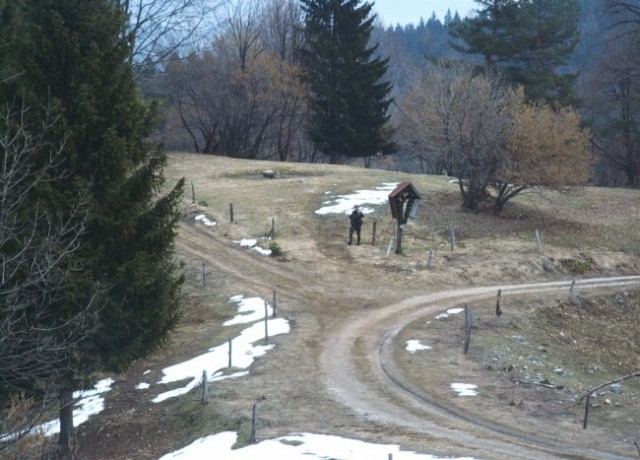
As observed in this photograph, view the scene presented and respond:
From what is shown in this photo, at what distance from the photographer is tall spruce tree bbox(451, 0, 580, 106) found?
59.8m

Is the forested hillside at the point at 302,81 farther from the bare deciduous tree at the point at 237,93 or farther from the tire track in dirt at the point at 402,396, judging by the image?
the tire track in dirt at the point at 402,396

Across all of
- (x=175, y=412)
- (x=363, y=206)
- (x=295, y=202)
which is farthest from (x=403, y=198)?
(x=175, y=412)

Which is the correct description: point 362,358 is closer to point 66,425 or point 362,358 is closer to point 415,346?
point 415,346

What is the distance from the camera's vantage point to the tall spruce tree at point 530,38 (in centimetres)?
5978

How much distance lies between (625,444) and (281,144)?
193 feet

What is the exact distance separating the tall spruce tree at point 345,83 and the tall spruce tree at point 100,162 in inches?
1741

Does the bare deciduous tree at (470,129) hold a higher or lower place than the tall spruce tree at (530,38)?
lower

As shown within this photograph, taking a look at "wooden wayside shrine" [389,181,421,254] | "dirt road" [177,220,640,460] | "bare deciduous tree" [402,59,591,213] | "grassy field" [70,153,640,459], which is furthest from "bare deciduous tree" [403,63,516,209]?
"dirt road" [177,220,640,460]

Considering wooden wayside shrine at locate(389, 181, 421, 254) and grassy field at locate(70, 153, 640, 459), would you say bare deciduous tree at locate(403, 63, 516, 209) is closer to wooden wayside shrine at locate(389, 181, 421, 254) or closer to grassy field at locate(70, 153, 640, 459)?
grassy field at locate(70, 153, 640, 459)

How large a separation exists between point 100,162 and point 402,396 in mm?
9874

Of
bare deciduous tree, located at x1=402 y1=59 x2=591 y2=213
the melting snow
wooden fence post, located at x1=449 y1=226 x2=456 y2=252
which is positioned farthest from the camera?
bare deciduous tree, located at x1=402 y1=59 x2=591 y2=213

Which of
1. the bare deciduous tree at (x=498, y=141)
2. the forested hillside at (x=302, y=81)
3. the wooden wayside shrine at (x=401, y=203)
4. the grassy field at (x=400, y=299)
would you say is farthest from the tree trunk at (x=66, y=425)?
the forested hillside at (x=302, y=81)

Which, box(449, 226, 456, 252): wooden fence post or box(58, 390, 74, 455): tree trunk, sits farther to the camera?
box(449, 226, 456, 252): wooden fence post

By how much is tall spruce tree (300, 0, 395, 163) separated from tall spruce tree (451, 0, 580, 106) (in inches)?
338
